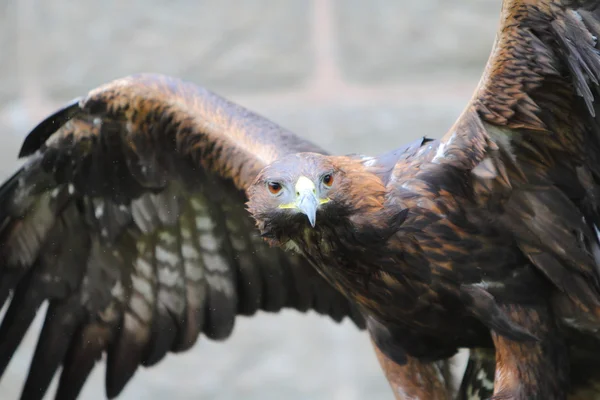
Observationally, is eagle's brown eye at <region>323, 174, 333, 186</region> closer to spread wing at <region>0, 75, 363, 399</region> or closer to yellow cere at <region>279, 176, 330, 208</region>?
yellow cere at <region>279, 176, 330, 208</region>

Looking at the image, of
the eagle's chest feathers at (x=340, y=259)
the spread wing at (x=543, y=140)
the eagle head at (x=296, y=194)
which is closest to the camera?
the spread wing at (x=543, y=140)

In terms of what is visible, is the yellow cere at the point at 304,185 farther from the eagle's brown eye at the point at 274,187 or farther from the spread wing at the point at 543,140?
the spread wing at the point at 543,140

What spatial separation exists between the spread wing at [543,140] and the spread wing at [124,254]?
93 centimetres

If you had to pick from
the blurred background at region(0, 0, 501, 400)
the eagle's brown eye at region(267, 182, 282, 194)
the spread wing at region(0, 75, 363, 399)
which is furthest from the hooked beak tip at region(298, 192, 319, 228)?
the blurred background at region(0, 0, 501, 400)

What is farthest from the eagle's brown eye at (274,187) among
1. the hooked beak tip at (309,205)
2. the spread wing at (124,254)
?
the spread wing at (124,254)

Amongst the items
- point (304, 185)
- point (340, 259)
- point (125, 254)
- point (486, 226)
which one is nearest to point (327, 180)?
point (304, 185)

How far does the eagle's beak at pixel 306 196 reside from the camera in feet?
11.8

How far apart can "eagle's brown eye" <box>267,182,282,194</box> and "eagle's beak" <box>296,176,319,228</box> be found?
0.08m

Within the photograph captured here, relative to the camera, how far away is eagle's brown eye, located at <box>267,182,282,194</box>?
146 inches

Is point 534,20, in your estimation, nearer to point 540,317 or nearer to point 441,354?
point 540,317

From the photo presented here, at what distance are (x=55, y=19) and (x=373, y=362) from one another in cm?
242

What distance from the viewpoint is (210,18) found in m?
6.41

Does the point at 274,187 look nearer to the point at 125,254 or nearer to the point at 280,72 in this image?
the point at 125,254

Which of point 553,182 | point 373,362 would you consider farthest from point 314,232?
point 373,362
